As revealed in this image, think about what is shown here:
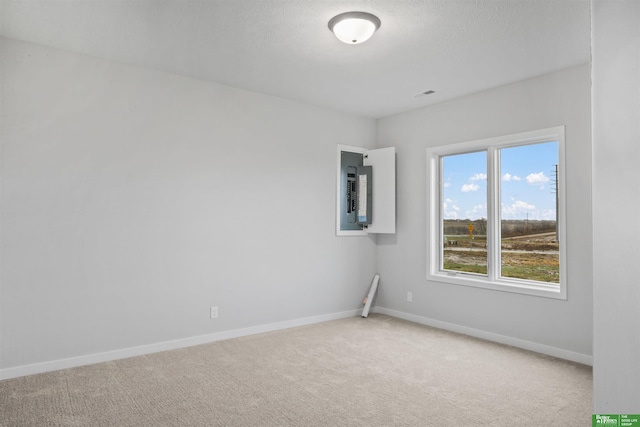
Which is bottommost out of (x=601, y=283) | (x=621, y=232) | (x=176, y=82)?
(x=601, y=283)

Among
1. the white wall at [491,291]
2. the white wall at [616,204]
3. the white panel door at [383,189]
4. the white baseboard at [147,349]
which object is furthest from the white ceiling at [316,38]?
the white baseboard at [147,349]

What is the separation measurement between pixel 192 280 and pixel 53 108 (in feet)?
6.30

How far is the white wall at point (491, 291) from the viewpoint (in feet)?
11.6

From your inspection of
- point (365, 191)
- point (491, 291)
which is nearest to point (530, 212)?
point (491, 291)

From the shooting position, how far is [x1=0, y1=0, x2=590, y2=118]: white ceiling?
2.68m

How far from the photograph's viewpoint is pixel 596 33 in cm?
139

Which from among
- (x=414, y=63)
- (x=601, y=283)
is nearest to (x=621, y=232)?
(x=601, y=283)

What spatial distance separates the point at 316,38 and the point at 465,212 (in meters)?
2.73

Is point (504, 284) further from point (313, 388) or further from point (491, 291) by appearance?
point (313, 388)

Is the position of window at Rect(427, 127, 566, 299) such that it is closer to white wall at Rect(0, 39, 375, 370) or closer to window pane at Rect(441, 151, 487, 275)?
window pane at Rect(441, 151, 487, 275)

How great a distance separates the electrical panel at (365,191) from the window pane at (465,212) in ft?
2.23

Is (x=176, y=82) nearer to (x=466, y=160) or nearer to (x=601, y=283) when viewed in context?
(x=466, y=160)

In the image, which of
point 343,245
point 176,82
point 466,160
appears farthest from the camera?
point 343,245

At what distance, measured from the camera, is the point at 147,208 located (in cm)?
371
